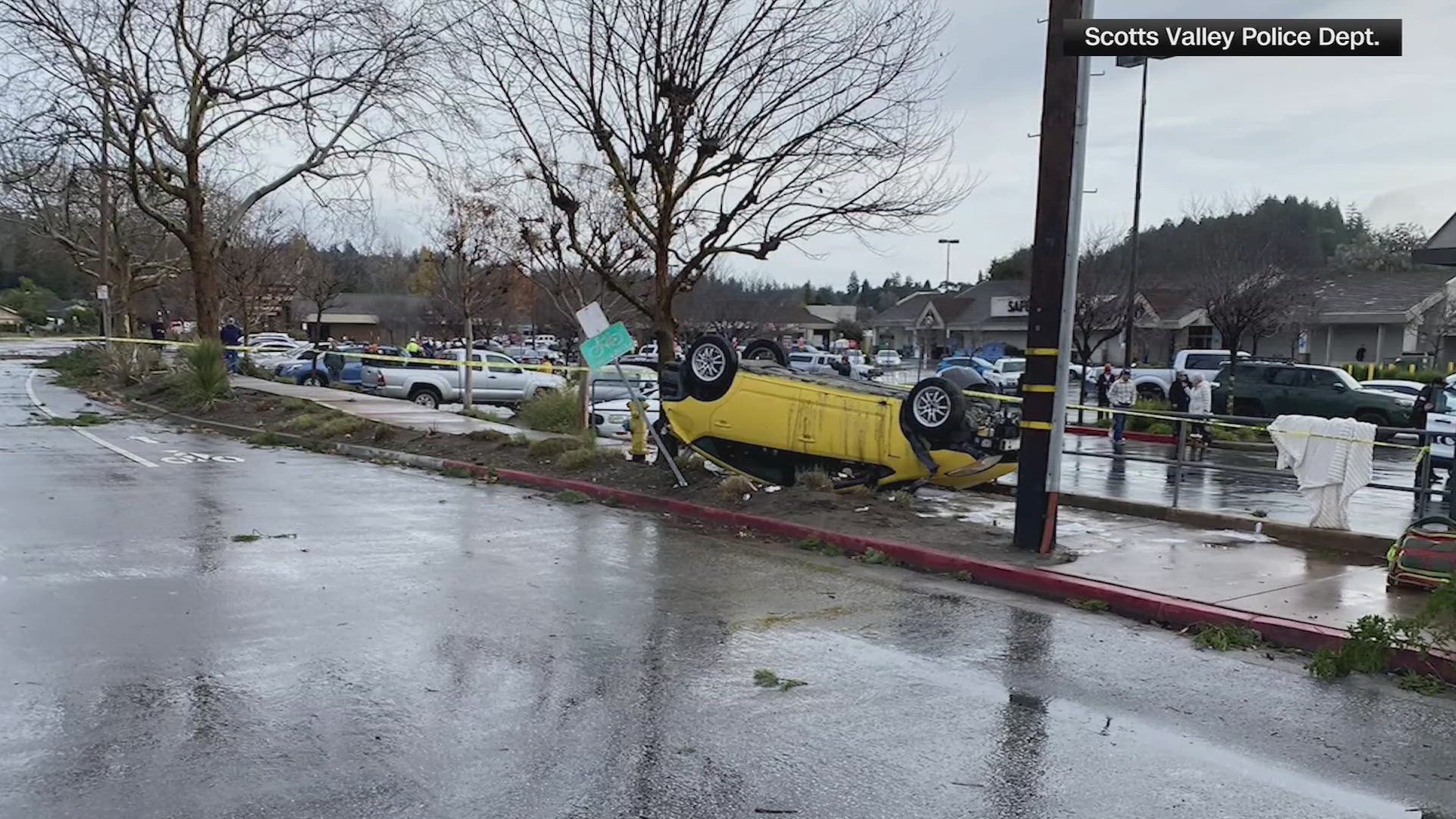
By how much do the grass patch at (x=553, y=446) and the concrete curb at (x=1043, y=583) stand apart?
3.54ft

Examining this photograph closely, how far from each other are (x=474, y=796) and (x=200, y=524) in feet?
22.4

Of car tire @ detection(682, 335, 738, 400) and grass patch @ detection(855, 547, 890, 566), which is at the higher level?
car tire @ detection(682, 335, 738, 400)

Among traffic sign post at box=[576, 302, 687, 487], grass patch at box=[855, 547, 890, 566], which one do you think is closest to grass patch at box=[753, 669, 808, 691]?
grass patch at box=[855, 547, 890, 566]

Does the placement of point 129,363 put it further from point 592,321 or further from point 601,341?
point 601,341

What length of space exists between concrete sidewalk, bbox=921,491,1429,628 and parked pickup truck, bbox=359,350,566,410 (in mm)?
16607

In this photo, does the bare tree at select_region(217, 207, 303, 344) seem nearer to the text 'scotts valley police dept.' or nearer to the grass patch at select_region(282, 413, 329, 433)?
the grass patch at select_region(282, 413, 329, 433)

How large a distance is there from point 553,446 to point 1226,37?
9694 mm

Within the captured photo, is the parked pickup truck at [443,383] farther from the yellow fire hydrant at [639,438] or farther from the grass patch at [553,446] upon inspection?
the yellow fire hydrant at [639,438]

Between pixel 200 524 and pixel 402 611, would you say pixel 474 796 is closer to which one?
pixel 402 611

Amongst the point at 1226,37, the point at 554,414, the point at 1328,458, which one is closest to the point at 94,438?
the point at 554,414

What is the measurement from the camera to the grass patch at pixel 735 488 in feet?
38.8

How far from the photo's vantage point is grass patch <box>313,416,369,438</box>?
17203 mm

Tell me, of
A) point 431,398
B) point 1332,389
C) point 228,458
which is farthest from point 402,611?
point 1332,389

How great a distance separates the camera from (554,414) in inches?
781
